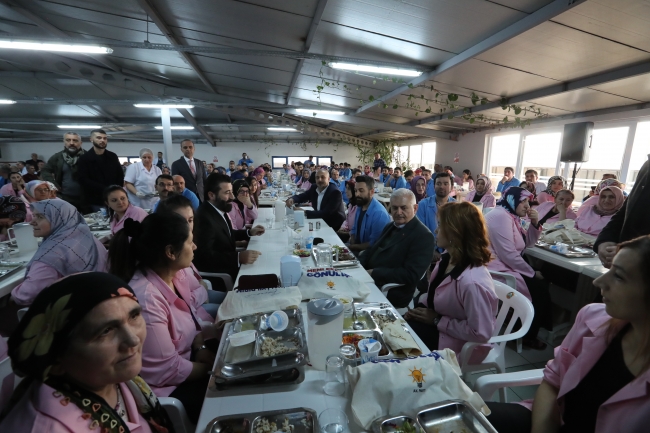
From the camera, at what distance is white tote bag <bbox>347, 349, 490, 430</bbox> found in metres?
0.95

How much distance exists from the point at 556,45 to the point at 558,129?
5.74 meters

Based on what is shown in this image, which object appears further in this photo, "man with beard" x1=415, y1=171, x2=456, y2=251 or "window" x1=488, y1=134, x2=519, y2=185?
"window" x1=488, y1=134, x2=519, y2=185

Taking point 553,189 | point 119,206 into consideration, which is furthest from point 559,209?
point 119,206

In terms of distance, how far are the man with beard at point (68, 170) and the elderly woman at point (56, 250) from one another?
8.85 ft

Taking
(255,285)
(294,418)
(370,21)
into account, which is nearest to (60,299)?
(294,418)

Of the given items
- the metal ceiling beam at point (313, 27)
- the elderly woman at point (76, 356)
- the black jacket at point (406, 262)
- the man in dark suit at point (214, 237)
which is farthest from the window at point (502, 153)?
the elderly woman at point (76, 356)

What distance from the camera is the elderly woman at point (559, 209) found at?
405cm

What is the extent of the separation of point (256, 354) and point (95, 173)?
14.6 ft

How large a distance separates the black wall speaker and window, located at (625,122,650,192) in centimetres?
157

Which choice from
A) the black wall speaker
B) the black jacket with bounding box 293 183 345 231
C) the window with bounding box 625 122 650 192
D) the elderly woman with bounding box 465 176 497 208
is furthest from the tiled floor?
the window with bounding box 625 122 650 192

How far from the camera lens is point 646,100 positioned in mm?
5445

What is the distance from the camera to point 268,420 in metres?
0.95

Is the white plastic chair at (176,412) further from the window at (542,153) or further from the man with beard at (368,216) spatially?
the window at (542,153)

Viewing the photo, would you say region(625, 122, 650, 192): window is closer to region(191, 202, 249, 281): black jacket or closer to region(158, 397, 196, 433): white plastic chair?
region(191, 202, 249, 281): black jacket
